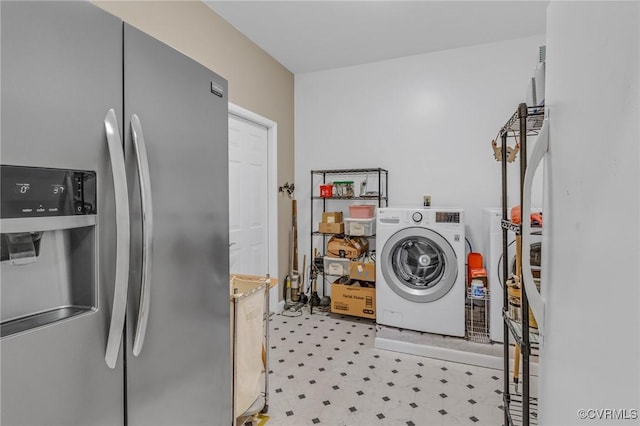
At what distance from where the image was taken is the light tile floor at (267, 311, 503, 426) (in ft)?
6.19

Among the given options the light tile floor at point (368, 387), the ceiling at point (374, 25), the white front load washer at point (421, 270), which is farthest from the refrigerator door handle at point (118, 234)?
the white front load washer at point (421, 270)

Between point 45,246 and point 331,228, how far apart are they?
2.87m

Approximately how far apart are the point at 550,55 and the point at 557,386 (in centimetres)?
80

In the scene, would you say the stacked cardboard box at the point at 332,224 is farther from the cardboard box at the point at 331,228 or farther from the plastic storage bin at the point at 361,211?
the plastic storage bin at the point at 361,211

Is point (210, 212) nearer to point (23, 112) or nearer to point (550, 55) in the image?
point (23, 112)

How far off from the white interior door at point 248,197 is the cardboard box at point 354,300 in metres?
0.85

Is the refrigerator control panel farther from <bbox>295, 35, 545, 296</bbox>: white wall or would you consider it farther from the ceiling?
<bbox>295, 35, 545, 296</bbox>: white wall

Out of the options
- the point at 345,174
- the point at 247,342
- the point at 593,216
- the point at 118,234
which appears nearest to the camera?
the point at 593,216

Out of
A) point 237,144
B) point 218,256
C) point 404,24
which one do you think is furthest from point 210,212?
point 404,24

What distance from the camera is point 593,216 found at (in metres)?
0.52

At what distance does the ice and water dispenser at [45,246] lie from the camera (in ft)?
2.11

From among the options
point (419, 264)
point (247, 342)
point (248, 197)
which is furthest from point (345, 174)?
point (247, 342)

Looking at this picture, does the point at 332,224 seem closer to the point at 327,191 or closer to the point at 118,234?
the point at 327,191

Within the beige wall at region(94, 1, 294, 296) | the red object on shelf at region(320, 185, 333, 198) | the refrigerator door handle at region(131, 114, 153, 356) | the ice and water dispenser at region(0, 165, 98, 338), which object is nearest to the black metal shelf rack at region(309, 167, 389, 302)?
the red object on shelf at region(320, 185, 333, 198)
